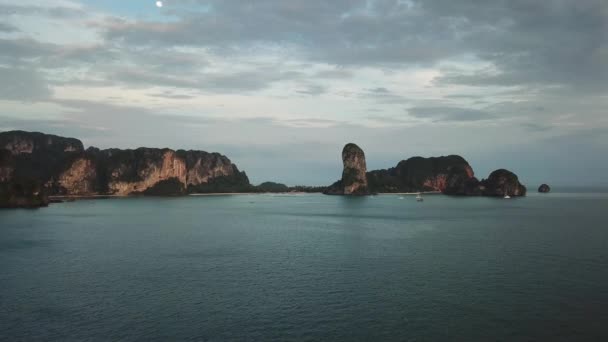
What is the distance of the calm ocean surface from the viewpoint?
108ft

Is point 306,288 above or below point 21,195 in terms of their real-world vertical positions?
below

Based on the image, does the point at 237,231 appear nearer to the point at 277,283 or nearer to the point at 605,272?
the point at 277,283

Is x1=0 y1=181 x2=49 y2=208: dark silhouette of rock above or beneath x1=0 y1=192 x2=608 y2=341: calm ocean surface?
above

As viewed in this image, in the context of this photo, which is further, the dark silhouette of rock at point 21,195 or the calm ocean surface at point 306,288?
the dark silhouette of rock at point 21,195

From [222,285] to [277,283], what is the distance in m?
5.73

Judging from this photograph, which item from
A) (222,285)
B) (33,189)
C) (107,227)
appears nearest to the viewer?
(222,285)

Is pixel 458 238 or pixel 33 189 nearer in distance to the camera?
pixel 458 238

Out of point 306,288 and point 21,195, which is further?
point 21,195

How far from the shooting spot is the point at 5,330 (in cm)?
3278

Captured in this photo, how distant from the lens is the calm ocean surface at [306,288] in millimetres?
33031

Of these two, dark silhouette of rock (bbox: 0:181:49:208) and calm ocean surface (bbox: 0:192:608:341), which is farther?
dark silhouette of rock (bbox: 0:181:49:208)

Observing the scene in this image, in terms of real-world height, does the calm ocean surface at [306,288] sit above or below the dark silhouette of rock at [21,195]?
below

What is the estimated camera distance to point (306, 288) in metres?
44.4

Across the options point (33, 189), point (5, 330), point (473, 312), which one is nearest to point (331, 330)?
point (473, 312)
